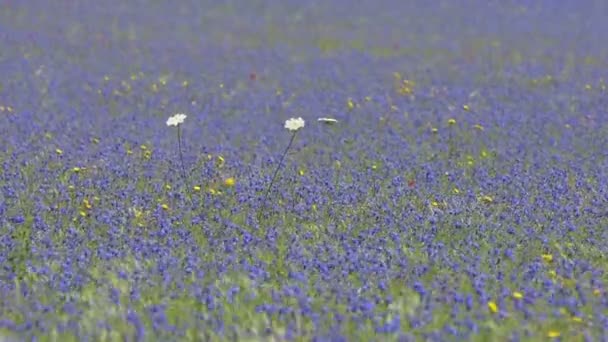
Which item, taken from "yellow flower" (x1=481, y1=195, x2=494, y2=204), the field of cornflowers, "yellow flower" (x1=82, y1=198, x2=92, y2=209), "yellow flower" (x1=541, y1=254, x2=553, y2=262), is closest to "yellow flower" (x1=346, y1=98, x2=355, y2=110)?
the field of cornflowers

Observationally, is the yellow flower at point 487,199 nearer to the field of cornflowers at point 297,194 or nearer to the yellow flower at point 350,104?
the field of cornflowers at point 297,194

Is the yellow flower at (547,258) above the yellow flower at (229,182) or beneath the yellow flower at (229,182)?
above

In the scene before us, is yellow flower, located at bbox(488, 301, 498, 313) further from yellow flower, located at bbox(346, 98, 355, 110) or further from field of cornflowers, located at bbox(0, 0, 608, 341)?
yellow flower, located at bbox(346, 98, 355, 110)

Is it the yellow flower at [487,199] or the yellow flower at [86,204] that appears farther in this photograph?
the yellow flower at [487,199]

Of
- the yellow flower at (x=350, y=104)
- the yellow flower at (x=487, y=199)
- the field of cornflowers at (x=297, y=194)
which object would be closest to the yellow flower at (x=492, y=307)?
the field of cornflowers at (x=297, y=194)

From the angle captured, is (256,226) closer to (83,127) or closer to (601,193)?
(601,193)

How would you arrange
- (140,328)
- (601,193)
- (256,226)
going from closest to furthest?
1. (140,328)
2. (256,226)
3. (601,193)

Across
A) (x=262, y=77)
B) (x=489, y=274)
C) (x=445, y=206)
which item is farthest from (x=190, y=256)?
(x=262, y=77)

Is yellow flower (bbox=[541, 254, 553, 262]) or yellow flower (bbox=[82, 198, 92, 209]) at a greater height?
yellow flower (bbox=[541, 254, 553, 262])
